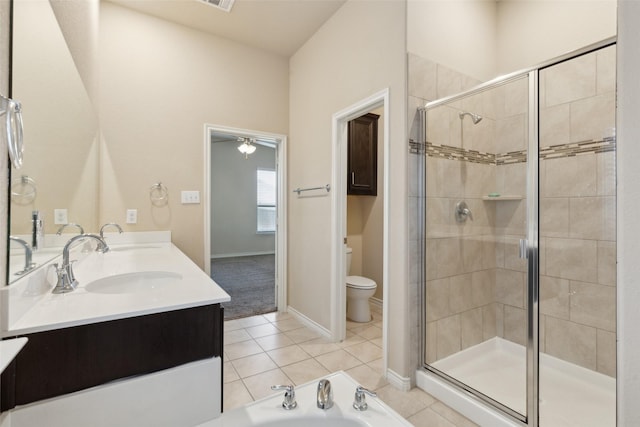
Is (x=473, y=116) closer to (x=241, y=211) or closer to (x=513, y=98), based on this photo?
(x=513, y=98)

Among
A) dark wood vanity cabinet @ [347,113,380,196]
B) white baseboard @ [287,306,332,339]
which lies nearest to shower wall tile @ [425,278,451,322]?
white baseboard @ [287,306,332,339]

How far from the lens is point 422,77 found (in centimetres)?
197

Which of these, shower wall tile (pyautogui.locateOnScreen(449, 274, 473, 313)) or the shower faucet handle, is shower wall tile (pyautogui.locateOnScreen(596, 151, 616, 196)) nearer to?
the shower faucet handle

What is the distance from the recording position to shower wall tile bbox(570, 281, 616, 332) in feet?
5.92

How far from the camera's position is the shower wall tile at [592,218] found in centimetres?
175

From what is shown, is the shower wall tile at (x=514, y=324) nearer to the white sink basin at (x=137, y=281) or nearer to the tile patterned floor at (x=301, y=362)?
the tile patterned floor at (x=301, y=362)

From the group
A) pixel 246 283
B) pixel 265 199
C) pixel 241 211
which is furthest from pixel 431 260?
pixel 265 199

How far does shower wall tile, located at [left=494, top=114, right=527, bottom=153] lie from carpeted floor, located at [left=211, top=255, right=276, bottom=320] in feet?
9.05

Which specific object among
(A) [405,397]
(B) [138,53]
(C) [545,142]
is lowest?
(A) [405,397]

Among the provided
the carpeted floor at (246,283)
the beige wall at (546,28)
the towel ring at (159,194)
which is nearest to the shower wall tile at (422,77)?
the beige wall at (546,28)

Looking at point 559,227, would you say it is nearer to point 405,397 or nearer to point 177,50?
point 405,397

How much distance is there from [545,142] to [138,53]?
3275 mm

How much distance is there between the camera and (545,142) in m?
1.97

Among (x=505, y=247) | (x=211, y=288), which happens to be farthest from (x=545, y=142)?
(x=211, y=288)
